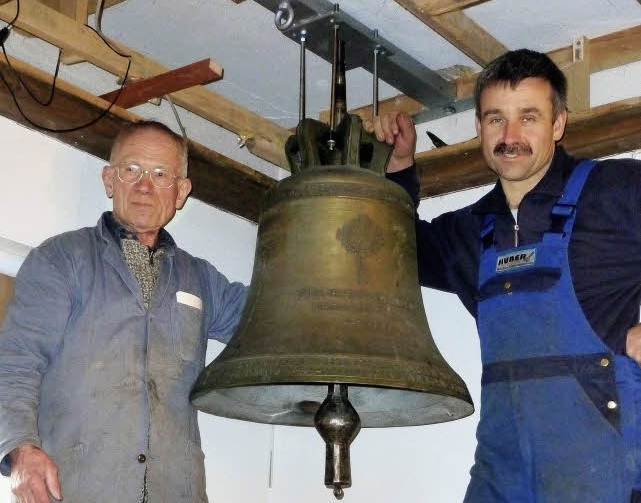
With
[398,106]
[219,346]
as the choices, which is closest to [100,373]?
[219,346]

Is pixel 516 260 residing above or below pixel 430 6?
below

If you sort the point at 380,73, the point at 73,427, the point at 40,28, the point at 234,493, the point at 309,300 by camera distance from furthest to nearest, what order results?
the point at 234,493 < the point at 380,73 < the point at 40,28 < the point at 73,427 < the point at 309,300

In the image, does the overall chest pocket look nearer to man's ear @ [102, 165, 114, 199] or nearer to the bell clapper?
man's ear @ [102, 165, 114, 199]

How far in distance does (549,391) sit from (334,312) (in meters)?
0.48

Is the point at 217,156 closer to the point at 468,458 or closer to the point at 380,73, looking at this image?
the point at 380,73

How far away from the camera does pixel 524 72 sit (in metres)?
2.23

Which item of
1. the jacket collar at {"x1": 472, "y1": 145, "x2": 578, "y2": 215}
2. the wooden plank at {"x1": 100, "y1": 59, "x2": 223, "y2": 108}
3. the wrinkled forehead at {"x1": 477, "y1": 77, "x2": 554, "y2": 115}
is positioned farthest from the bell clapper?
the wooden plank at {"x1": 100, "y1": 59, "x2": 223, "y2": 108}

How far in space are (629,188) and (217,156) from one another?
1.15 meters

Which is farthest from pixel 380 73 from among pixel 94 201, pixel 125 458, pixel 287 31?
pixel 125 458

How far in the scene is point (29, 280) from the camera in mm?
2188

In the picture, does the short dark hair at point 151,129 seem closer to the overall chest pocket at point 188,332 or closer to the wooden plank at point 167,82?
the wooden plank at point 167,82

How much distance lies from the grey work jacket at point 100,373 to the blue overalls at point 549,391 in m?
0.62

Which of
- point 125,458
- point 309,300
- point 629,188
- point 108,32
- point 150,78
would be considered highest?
point 108,32

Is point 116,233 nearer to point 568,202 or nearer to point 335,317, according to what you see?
point 335,317
